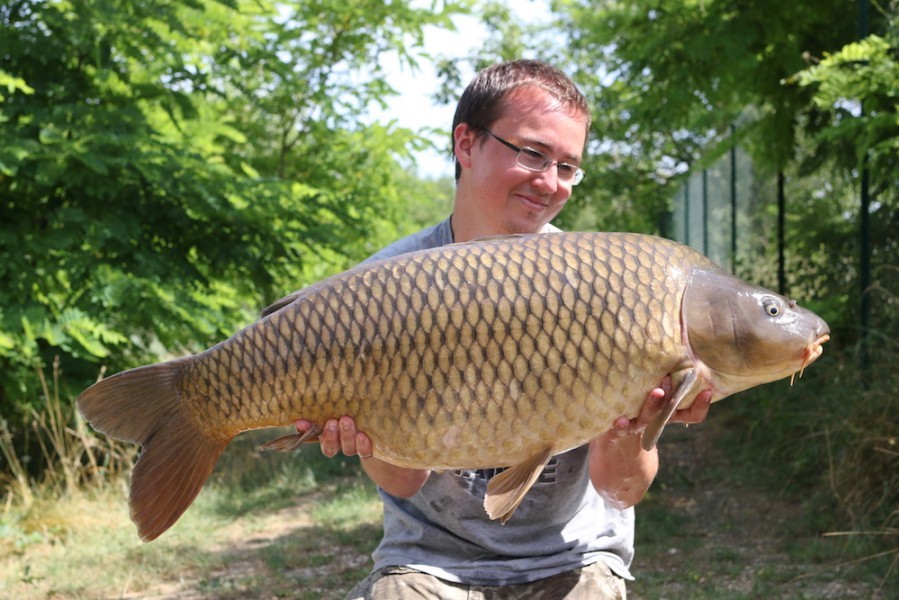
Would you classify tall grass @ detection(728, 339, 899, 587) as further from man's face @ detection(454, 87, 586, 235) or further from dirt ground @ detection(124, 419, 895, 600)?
man's face @ detection(454, 87, 586, 235)

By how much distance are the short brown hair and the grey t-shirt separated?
2.48ft

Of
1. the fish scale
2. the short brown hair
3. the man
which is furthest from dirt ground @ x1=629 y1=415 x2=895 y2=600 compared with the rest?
the fish scale

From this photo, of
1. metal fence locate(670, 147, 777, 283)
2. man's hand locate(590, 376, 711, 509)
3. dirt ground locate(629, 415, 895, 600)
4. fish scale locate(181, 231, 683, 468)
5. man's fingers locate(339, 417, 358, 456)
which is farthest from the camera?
metal fence locate(670, 147, 777, 283)

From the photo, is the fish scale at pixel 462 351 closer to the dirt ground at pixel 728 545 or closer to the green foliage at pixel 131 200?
the dirt ground at pixel 728 545

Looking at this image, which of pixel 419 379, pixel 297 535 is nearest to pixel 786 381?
pixel 297 535

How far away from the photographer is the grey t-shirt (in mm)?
2193

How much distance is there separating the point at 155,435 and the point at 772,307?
1058 mm

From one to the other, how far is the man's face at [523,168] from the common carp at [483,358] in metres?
0.56

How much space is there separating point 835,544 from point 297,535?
94.7 inches

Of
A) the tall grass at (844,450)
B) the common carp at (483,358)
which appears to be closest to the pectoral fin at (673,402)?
the common carp at (483,358)

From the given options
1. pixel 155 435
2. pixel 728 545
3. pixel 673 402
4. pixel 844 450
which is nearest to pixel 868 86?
pixel 844 450

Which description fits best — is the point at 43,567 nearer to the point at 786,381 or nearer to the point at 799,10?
the point at 786,381

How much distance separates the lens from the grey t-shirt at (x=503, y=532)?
2.19 meters

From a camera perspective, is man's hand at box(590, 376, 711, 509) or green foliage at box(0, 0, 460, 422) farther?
green foliage at box(0, 0, 460, 422)
